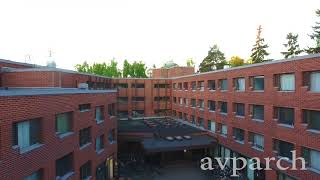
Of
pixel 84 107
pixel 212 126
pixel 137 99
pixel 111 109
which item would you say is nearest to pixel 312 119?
pixel 84 107

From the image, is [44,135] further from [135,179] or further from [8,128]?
[135,179]

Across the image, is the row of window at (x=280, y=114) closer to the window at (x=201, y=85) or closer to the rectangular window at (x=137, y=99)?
the window at (x=201, y=85)

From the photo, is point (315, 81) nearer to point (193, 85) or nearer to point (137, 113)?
point (193, 85)

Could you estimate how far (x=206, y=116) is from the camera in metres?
43.8

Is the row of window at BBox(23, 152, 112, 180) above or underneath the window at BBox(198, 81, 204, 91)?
underneath

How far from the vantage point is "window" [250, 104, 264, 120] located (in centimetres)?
3022

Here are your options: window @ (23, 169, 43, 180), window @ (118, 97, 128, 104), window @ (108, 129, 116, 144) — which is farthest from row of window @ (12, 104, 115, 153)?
window @ (118, 97, 128, 104)

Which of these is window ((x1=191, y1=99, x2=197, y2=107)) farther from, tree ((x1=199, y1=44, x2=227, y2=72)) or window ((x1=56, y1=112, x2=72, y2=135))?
tree ((x1=199, y1=44, x2=227, y2=72))

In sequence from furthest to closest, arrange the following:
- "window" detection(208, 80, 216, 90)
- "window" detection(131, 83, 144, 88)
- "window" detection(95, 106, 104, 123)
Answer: "window" detection(131, 83, 144, 88) → "window" detection(208, 80, 216, 90) → "window" detection(95, 106, 104, 123)

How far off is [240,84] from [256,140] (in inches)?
258

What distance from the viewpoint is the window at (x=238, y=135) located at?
3422 centimetres

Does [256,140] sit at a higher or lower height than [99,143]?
higher

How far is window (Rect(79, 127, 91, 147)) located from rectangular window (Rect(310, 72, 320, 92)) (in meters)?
18.3

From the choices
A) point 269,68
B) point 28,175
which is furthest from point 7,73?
point 269,68
